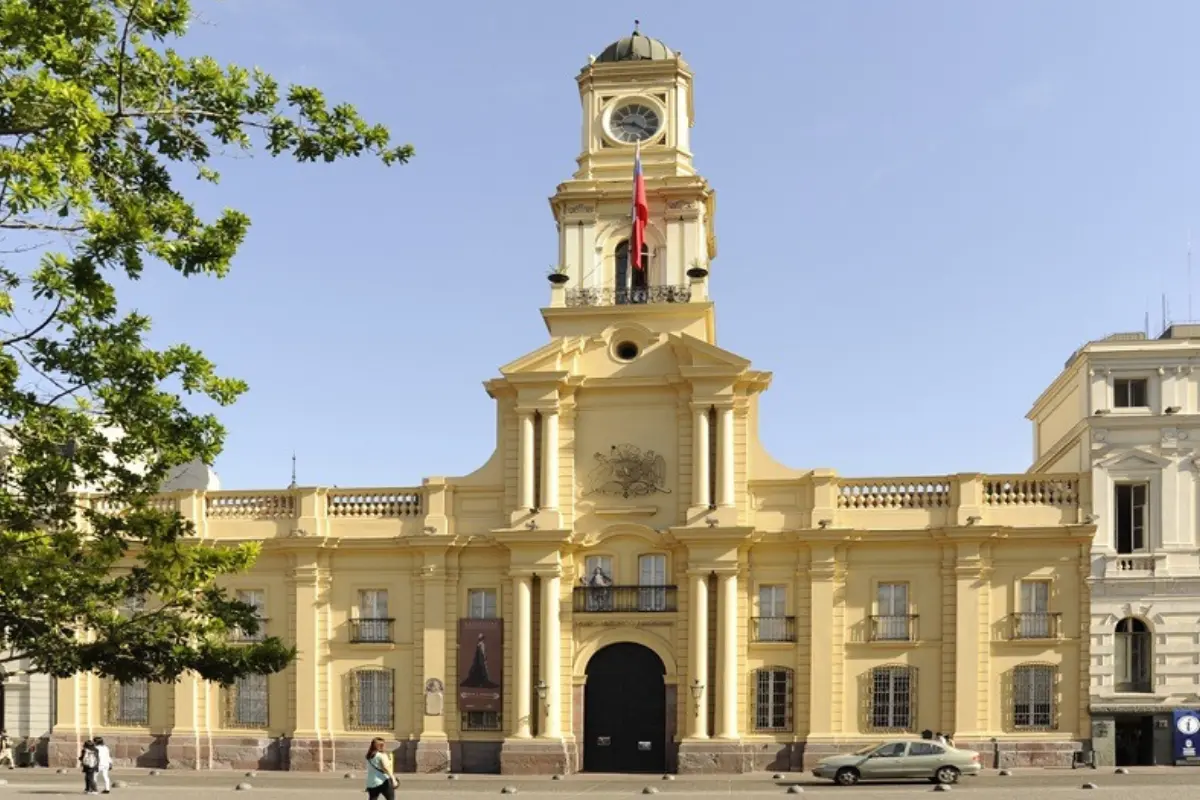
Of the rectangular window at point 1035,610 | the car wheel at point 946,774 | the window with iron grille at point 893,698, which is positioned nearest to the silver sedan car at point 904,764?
the car wheel at point 946,774

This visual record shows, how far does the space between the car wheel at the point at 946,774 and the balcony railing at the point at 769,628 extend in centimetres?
713

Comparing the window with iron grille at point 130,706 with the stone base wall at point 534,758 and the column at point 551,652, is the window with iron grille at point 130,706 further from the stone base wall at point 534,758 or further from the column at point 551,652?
the column at point 551,652

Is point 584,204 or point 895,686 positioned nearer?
point 895,686

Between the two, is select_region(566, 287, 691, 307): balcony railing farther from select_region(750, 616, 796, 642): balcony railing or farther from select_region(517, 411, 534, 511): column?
select_region(750, 616, 796, 642): balcony railing

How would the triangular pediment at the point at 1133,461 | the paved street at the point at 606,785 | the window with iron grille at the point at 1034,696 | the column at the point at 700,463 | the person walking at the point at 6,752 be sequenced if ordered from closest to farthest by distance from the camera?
the paved street at the point at 606,785
the window with iron grille at the point at 1034,696
the triangular pediment at the point at 1133,461
the column at the point at 700,463
the person walking at the point at 6,752

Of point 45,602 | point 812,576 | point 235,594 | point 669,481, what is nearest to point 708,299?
point 669,481

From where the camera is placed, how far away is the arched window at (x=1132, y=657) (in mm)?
42812

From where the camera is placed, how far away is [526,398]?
45094 millimetres

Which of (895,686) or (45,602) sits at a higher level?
(45,602)

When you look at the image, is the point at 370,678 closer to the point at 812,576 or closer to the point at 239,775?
the point at 239,775

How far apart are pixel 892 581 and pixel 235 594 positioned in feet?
67.0

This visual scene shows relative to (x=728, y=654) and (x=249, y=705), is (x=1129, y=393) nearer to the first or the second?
(x=728, y=654)

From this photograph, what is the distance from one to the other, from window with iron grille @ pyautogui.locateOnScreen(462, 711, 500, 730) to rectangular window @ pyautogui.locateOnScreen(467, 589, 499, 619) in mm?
2910

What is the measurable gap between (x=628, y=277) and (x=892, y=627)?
13596 millimetres
